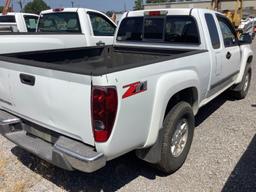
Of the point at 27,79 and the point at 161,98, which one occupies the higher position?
the point at 27,79

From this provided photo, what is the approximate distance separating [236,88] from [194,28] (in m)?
2.42

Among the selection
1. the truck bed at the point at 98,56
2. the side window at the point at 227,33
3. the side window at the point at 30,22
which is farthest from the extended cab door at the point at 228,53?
the side window at the point at 30,22

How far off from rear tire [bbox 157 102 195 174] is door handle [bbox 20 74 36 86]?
1.46 meters

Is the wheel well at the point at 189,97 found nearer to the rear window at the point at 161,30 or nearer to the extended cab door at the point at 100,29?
the rear window at the point at 161,30

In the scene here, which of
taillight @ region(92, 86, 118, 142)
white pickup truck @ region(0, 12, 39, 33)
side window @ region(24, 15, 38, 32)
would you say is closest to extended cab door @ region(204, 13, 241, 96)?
taillight @ region(92, 86, 118, 142)

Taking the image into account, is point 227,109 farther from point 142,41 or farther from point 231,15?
point 231,15

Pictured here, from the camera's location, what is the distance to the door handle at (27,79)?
2938 mm

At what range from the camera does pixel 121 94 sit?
2.55 m

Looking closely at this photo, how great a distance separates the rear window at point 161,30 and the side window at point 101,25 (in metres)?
2.58

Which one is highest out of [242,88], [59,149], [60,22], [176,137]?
[60,22]

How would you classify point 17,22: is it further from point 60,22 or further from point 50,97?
point 50,97

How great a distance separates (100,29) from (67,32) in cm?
98

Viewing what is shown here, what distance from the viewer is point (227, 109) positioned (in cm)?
601

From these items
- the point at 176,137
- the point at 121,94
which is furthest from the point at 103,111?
the point at 176,137
